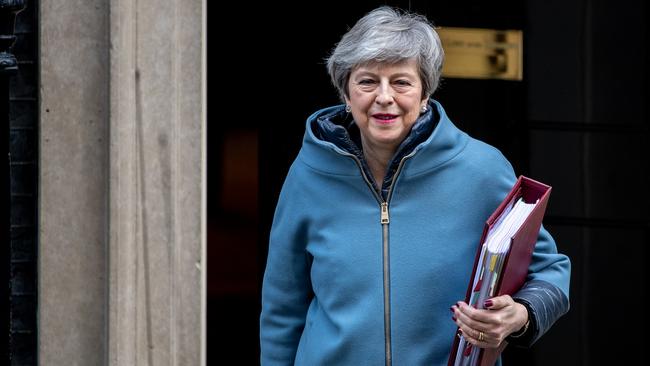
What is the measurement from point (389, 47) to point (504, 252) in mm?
659

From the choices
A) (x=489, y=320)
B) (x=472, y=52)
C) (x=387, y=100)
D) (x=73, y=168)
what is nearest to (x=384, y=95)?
(x=387, y=100)

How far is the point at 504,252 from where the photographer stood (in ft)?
11.4

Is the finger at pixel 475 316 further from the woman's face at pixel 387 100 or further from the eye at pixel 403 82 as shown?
the eye at pixel 403 82

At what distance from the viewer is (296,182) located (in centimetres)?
402

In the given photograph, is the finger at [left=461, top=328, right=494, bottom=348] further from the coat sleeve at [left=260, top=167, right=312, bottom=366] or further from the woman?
the coat sleeve at [left=260, top=167, right=312, bottom=366]

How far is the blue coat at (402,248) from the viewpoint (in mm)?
3771

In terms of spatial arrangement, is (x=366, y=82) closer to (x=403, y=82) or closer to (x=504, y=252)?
(x=403, y=82)

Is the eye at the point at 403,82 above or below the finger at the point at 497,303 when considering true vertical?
above

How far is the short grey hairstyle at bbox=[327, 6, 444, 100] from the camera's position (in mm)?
3799

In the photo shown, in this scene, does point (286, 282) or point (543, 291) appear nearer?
point (543, 291)

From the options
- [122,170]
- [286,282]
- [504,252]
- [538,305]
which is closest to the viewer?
[504,252]

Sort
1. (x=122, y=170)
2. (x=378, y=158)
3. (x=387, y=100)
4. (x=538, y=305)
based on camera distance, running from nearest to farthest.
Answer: (x=538, y=305) → (x=387, y=100) → (x=378, y=158) → (x=122, y=170)
